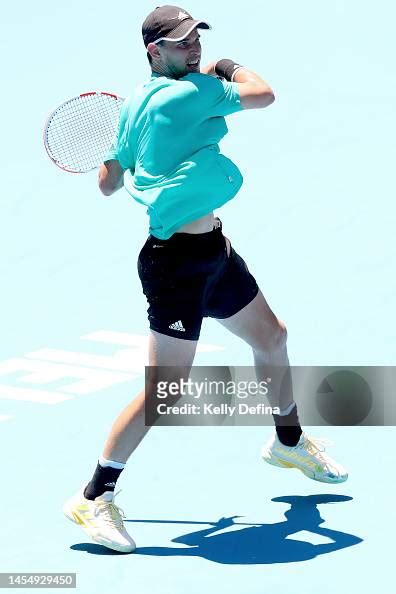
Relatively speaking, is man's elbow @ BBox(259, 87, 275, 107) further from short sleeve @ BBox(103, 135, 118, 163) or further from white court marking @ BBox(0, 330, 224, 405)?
white court marking @ BBox(0, 330, 224, 405)

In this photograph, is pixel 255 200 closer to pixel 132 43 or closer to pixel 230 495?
pixel 132 43

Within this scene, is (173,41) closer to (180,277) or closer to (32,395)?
(180,277)

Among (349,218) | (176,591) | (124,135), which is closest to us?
(176,591)

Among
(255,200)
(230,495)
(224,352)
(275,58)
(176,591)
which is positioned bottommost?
(176,591)

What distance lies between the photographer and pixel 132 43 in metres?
12.6

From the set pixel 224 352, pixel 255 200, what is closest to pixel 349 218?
pixel 255 200

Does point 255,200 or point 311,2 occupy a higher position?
point 311,2

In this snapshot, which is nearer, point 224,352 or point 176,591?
point 176,591

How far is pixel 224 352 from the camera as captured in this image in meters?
8.10

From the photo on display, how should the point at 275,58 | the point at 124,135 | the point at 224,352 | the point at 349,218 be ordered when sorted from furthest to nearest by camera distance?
the point at 275,58 → the point at 349,218 → the point at 224,352 → the point at 124,135

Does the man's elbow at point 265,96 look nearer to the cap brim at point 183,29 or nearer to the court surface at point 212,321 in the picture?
the cap brim at point 183,29

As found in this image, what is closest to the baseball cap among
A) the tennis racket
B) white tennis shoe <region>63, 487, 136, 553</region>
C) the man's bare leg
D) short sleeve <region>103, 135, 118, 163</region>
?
short sleeve <region>103, 135, 118, 163</region>

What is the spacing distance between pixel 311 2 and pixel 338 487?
23.2ft

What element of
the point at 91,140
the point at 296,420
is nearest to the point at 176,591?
the point at 296,420
